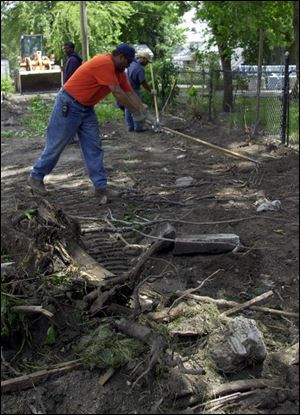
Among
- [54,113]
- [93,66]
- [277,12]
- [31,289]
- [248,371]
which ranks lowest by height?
[248,371]

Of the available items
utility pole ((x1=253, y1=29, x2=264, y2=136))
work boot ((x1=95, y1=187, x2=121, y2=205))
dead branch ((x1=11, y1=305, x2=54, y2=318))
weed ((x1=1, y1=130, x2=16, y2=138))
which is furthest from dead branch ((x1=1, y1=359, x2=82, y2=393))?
weed ((x1=1, y1=130, x2=16, y2=138))

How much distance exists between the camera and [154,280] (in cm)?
433

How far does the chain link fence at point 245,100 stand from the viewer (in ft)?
34.3

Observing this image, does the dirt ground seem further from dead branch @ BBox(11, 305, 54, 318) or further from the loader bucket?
the loader bucket

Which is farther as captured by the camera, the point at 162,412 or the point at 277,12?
the point at 277,12

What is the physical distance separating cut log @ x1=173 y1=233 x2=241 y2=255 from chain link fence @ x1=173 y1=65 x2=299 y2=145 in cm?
513

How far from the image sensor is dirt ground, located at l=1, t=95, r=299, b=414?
2.82 m

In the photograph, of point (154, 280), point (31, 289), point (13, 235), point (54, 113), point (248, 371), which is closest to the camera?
point (248, 371)

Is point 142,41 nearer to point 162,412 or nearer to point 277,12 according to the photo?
point 277,12

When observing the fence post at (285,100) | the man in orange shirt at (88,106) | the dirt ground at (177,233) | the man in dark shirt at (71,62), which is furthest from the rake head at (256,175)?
the man in dark shirt at (71,62)

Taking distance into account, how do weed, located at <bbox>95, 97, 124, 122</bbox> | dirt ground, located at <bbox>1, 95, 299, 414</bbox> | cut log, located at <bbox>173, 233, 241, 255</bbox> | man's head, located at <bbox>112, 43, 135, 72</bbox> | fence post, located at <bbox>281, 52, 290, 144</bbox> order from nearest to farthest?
dirt ground, located at <bbox>1, 95, 299, 414</bbox>
cut log, located at <bbox>173, 233, 241, 255</bbox>
man's head, located at <bbox>112, 43, 135, 72</bbox>
fence post, located at <bbox>281, 52, 290, 144</bbox>
weed, located at <bbox>95, 97, 124, 122</bbox>

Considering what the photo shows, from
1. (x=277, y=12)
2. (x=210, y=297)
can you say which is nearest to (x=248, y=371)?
(x=210, y=297)

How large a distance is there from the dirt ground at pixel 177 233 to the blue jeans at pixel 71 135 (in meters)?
0.36

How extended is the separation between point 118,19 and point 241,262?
56.7ft
